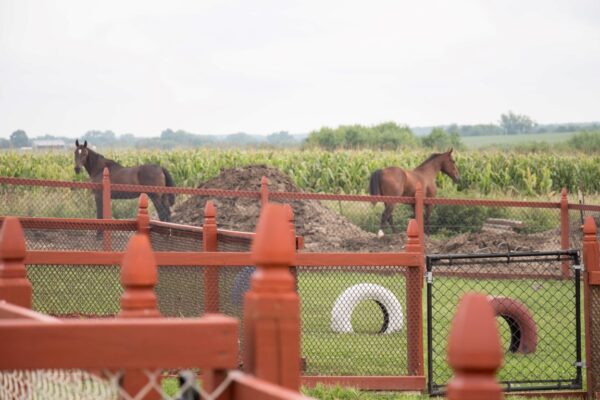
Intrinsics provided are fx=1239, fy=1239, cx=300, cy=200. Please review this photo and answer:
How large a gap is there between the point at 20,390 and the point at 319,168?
3705 centimetres

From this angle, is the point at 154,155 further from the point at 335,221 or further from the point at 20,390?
the point at 20,390

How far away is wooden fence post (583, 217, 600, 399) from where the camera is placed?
9.30 metres

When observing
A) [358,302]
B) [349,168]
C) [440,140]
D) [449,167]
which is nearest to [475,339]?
[358,302]

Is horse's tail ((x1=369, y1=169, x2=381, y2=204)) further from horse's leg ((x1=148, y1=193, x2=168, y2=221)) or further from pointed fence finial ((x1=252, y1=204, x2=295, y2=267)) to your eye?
pointed fence finial ((x1=252, y1=204, x2=295, y2=267))

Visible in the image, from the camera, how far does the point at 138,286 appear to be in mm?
3783

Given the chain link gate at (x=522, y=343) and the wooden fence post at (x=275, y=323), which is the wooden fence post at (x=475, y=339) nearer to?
the wooden fence post at (x=275, y=323)

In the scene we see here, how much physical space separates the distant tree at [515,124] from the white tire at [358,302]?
138 metres

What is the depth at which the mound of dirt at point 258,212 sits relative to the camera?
2617 centimetres

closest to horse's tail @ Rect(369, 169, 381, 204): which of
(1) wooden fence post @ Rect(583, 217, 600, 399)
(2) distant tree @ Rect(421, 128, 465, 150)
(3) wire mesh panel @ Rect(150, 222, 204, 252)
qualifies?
(3) wire mesh panel @ Rect(150, 222, 204, 252)

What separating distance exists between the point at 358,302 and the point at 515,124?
141m

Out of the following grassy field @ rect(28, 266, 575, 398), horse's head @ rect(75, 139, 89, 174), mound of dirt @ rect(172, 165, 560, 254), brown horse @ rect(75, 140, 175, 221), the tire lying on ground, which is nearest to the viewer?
grassy field @ rect(28, 266, 575, 398)

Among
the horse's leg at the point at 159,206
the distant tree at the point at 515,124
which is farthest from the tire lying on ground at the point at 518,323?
the distant tree at the point at 515,124

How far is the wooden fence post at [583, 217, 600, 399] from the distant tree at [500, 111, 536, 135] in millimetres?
141479

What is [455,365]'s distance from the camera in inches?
102
